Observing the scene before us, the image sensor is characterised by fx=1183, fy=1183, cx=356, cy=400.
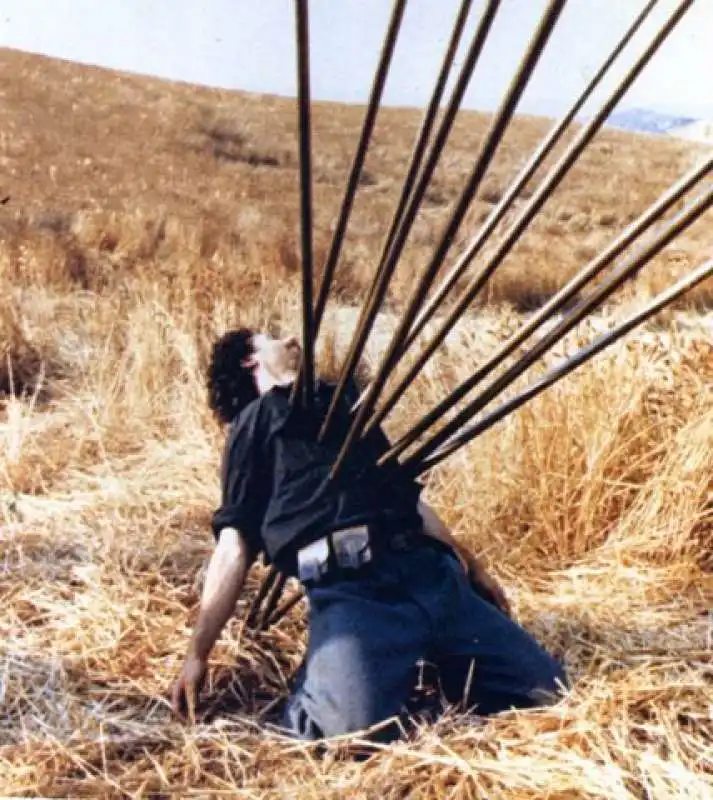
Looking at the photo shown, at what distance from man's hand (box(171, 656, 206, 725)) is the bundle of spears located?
1.22ft

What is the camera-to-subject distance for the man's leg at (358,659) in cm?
179

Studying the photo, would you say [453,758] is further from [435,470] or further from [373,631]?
[435,470]

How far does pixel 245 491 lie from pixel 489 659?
48cm

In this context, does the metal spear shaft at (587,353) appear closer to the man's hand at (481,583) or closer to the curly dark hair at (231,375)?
the man's hand at (481,583)

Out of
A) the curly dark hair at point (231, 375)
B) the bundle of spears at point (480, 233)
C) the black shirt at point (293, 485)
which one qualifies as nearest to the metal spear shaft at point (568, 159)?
the bundle of spears at point (480, 233)

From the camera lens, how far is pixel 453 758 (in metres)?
1.61

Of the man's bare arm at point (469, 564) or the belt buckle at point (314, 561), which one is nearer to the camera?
the belt buckle at point (314, 561)

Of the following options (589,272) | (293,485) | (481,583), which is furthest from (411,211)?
(481,583)

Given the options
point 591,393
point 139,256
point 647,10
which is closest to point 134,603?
point 591,393

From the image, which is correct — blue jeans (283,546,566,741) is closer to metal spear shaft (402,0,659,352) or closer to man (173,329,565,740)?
man (173,329,565,740)

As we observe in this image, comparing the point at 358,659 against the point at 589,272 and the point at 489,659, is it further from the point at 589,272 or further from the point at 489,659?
the point at 589,272

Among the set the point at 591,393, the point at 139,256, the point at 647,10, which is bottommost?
the point at 139,256

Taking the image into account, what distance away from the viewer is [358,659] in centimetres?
180

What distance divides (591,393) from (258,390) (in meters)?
0.90
